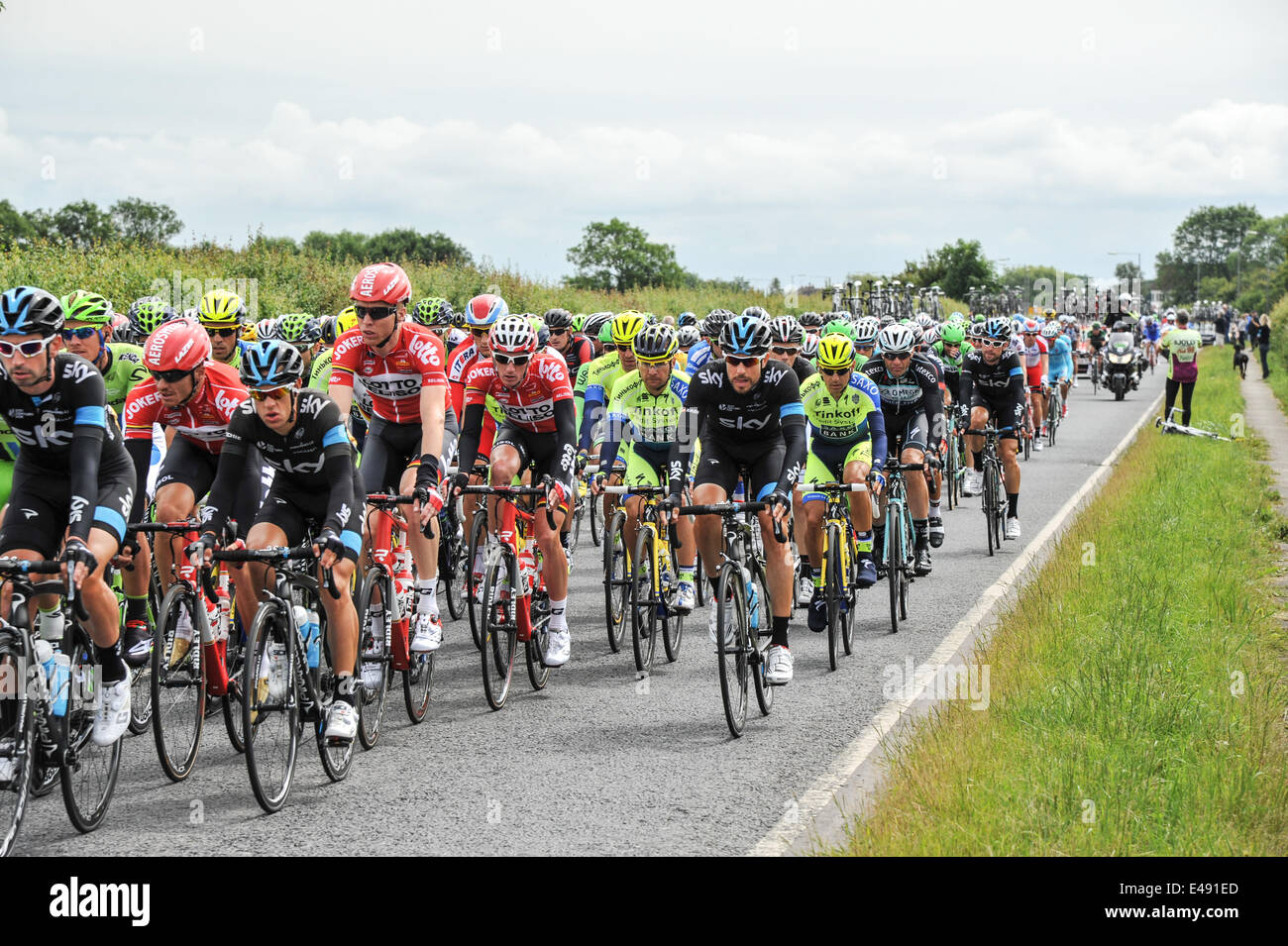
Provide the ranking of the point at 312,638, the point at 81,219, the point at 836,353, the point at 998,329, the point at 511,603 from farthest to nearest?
the point at 81,219
the point at 998,329
the point at 836,353
the point at 511,603
the point at 312,638

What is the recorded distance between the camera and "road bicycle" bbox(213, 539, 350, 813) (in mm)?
5488

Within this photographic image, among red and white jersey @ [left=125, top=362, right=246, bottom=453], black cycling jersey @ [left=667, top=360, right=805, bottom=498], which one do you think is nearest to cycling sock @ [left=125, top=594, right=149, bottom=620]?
red and white jersey @ [left=125, top=362, right=246, bottom=453]

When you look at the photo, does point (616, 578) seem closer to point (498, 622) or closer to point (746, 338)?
point (498, 622)

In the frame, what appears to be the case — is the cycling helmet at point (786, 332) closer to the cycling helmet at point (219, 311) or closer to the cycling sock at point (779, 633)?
the cycling sock at point (779, 633)

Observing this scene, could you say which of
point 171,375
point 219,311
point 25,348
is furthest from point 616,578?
point 25,348

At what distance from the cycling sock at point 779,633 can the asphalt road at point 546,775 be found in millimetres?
373

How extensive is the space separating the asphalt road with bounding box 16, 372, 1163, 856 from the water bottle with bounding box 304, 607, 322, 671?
582 mm

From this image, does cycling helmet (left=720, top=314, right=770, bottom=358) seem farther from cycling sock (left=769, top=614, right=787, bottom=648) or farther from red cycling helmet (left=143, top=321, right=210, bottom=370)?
red cycling helmet (left=143, top=321, right=210, bottom=370)

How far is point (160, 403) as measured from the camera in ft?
23.2

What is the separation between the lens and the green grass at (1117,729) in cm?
500

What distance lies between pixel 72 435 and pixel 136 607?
1.74 m

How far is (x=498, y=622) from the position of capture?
7531mm

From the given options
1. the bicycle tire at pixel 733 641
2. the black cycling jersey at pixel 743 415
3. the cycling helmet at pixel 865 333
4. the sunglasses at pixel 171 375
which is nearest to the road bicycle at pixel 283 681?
the sunglasses at pixel 171 375
